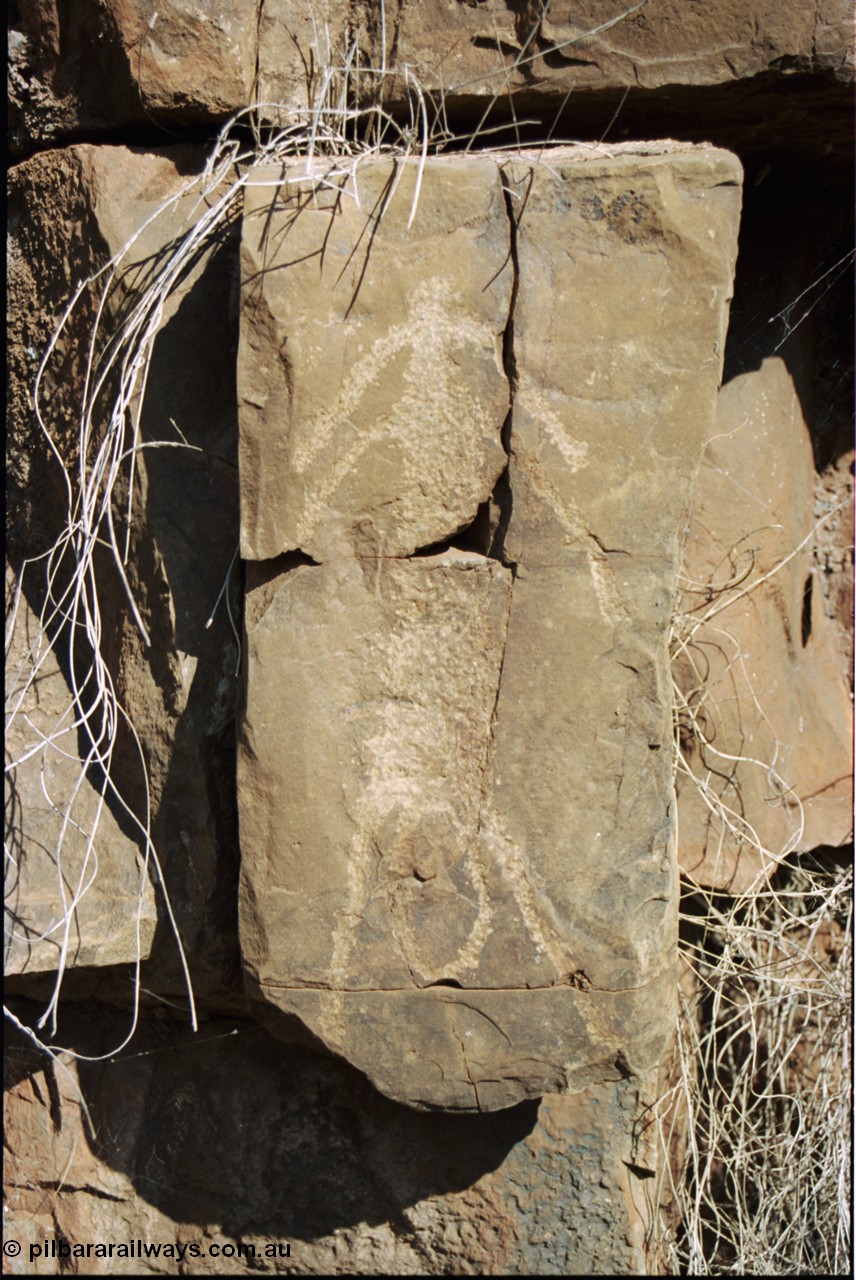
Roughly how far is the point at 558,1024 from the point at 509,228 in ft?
3.61

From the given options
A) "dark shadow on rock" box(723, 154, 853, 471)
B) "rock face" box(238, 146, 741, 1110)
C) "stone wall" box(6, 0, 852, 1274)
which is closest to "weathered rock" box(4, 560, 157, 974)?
"stone wall" box(6, 0, 852, 1274)

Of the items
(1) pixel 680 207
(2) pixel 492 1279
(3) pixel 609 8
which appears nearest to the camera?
(1) pixel 680 207

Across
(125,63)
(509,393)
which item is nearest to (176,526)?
(509,393)

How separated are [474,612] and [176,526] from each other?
1.64ft

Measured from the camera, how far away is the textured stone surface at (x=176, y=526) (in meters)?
1.82

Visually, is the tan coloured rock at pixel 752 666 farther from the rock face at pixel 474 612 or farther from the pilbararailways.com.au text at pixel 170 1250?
the pilbararailways.com.au text at pixel 170 1250

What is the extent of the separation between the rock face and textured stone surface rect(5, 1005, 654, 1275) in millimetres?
392

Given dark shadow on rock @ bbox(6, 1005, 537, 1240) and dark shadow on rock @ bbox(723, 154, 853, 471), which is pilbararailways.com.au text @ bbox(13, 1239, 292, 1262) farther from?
dark shadow on rock @ bbox(723, 154, 853, 471)

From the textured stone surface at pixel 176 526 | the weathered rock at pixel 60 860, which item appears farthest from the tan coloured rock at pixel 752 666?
the weathered rock at pixel 60 860

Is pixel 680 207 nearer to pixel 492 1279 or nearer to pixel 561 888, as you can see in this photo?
pixel 561 888

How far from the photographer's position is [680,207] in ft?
5.29

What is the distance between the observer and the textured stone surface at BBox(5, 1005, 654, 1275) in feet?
6.70

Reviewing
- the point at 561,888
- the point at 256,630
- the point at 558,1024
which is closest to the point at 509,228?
the point at 256,630

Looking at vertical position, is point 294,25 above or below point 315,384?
above
